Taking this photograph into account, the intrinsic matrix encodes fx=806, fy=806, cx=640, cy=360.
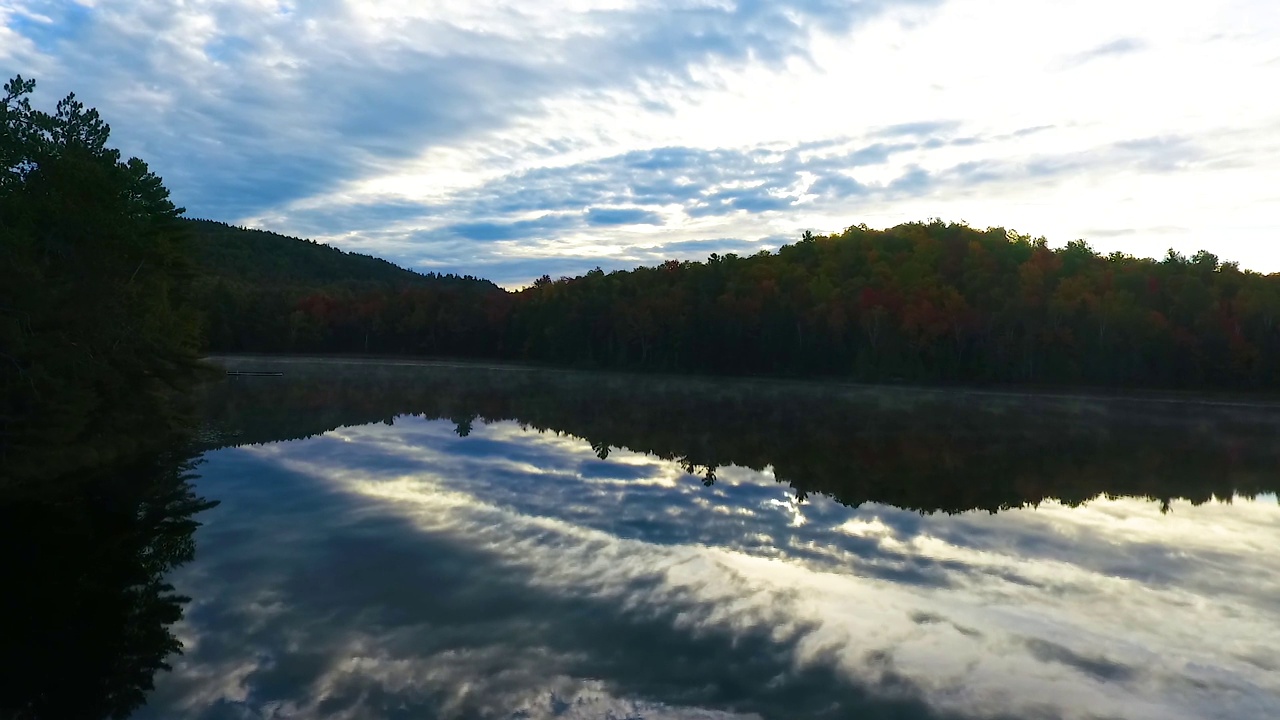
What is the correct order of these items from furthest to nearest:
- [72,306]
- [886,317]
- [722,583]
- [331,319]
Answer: [331,319] < [886,317] < [72,306] < [722,583]

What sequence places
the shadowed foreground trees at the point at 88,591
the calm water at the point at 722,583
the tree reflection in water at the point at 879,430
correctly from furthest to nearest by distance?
the tree reflection in water at the point at 879,430 < the calm water at the point at 722,583 < the shadowed foreground trees at the point at 88,591

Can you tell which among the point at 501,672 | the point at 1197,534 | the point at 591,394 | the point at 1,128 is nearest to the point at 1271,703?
the point at 501,672

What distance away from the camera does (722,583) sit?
1377 centimetres

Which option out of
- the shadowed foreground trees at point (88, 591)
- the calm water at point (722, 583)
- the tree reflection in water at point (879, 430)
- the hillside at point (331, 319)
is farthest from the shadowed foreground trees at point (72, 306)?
the hillside at point (331, 319)

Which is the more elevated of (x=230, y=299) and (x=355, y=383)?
(x=230, y=299)

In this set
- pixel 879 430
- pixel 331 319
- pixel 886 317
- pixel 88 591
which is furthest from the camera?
pixel 331 319

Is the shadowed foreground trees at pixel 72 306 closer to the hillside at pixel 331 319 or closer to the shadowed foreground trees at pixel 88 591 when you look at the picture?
the shadowed foreground trees at pixel 88 591

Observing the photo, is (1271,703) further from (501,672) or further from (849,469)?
(849,469)

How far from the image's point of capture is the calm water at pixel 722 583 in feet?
31.4

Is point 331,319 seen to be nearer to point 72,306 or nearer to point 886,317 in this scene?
point 886,317

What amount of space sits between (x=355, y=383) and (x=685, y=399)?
30136 mm

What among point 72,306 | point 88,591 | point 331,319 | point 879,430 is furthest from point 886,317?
point 331,319

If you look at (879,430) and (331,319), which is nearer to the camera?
(879,430)

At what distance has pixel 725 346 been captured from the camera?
10062 centimetres
